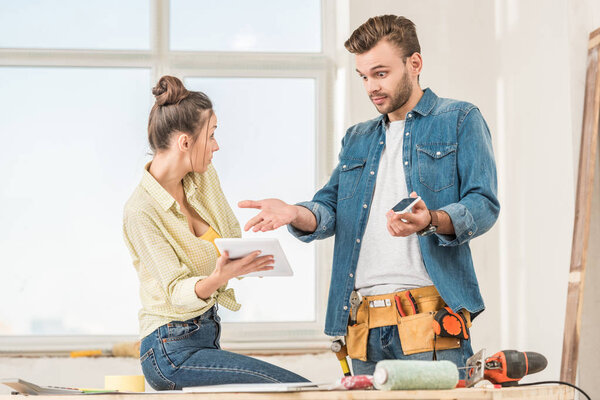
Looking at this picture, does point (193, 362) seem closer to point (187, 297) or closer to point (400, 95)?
point (187, 297)

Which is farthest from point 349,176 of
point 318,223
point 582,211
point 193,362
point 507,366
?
point 582,211

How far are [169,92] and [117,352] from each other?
184 cm

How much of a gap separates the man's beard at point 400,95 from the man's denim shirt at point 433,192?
0.04 m

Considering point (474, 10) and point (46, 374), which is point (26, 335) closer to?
point (46, 374)

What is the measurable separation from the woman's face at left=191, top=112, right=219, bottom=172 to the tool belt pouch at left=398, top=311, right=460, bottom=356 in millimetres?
712

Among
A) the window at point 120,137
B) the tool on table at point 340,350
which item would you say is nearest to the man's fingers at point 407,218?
the tool on table at point 340,350

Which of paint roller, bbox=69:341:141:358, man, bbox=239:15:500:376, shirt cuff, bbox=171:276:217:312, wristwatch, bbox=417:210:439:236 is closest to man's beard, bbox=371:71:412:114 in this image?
man, bbox=239:15:500:376

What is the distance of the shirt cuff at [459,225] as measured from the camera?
1.58m

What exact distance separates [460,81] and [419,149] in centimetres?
181

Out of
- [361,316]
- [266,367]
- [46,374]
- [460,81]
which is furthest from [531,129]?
[46,374]

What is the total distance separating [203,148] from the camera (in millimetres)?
1979

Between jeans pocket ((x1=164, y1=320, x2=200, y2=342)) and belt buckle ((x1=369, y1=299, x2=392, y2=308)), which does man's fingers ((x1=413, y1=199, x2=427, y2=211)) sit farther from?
jeans pocket ((x1=164, y1=320, x2=200, y2=342))

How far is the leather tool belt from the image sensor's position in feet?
5.42

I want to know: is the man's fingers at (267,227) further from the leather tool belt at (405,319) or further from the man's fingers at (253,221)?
the leather tool belt at (405,319)
